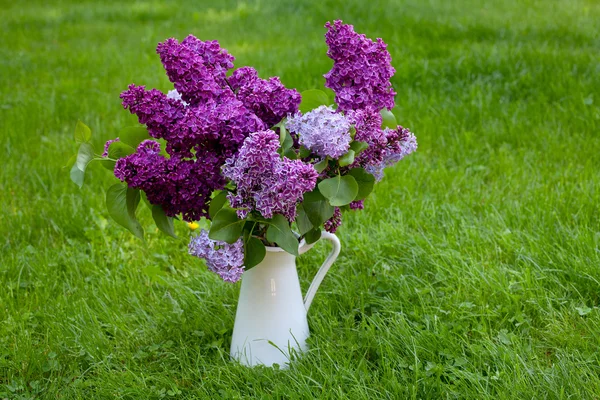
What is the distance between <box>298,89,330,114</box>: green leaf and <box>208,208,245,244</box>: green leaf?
40cm

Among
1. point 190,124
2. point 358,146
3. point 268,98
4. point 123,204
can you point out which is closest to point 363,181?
point 358,146

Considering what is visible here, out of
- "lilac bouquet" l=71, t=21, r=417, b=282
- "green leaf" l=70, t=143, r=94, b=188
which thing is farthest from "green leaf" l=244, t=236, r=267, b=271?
"green leaf" l=70, t=143, r=94, b=188

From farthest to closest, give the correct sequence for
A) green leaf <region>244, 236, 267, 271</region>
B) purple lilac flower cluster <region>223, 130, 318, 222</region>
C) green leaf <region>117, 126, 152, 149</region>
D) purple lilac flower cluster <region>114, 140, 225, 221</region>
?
green leaf <region>117, 126, 152, 149</region>
green leaf <region>244, 236, 267, 271</region>
purple lilac flower cluster <region>114, 140, 225, 221</region>
purple lilac flower cluster <region>223, 130, 318, 222</region>

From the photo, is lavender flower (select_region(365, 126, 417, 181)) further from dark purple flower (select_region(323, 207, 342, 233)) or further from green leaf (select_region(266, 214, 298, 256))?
green leaf (select_region(266, 214, 298, 256))

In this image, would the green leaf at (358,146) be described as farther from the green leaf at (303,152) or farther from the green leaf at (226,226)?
the green leaf at (226,226)

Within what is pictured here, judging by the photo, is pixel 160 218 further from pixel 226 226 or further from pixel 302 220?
pixel 302 220

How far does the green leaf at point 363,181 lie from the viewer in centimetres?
178

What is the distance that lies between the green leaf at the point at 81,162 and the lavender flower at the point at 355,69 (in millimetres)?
674

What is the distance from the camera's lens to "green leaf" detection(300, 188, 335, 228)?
69.2 inches

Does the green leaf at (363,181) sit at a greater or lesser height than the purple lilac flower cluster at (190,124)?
lesser

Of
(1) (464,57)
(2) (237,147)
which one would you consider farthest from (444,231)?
(1) (464,57)

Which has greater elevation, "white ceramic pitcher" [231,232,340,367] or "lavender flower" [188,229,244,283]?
"lavender flower" [188,229,244,283]

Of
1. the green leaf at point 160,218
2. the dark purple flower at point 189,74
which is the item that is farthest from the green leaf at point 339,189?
the green leaf at point 160,218

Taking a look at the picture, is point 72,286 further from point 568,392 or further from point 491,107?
point 491,107
